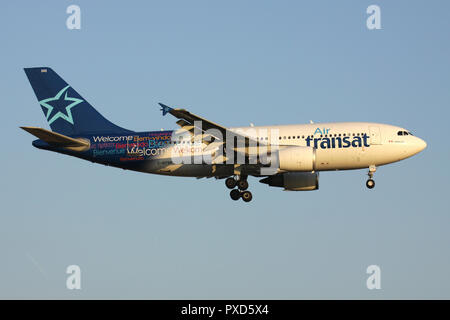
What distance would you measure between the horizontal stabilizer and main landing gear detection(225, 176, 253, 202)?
9856mm

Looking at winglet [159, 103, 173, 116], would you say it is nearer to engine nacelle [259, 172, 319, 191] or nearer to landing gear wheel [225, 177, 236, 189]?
landing gear wheel [225, 177, 236, 189]

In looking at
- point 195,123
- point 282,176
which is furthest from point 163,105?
point 282,176

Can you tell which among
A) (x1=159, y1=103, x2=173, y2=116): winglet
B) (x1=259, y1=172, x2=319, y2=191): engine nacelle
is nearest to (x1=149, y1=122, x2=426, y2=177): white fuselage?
(x1=259, y1=172, x2=319, y2=191): engine nacelle

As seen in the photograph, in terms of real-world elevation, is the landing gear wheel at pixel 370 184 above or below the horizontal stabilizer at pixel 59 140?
below

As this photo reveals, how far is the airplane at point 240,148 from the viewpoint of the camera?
5275cm

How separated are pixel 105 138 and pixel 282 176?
12515 millimetres

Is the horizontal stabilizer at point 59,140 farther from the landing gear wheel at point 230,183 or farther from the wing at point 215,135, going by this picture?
the landing gear wheel at point 230,183

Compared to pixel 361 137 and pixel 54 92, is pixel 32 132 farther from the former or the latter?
pixel 361 137

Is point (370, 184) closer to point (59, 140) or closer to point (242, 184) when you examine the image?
point (242, 184)

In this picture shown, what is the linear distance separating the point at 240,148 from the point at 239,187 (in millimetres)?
3256

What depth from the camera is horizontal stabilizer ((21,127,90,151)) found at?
5259 centimetres

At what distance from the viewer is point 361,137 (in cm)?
5322

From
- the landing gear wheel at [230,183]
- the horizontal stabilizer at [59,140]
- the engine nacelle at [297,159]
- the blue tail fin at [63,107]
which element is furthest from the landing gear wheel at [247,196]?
the horizontal stabilizer at [59,140]

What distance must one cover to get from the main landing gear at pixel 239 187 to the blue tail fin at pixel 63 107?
7.81 metres
